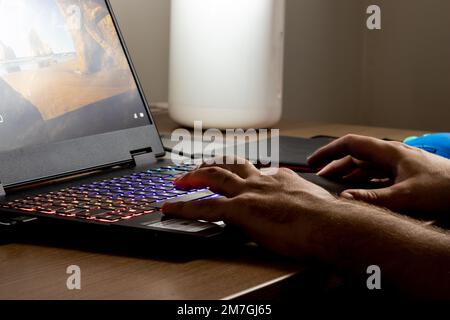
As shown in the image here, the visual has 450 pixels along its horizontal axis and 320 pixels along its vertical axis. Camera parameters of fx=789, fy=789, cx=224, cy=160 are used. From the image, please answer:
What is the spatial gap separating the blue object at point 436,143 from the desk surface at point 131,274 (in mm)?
479

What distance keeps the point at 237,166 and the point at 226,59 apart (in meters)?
0.66

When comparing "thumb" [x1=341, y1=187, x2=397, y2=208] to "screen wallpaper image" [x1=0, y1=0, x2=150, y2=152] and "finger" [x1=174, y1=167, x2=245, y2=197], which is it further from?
"screen wallpaper image" [x1=0, y1=0, x2=150, y2=152]

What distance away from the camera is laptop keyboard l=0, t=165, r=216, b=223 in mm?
730

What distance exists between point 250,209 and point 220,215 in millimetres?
28

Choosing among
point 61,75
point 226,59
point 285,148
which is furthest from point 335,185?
point 226,59

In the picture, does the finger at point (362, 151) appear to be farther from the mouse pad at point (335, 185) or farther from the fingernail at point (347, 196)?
the fingernail at point (347, 196)

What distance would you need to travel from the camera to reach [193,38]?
1453 millimetres

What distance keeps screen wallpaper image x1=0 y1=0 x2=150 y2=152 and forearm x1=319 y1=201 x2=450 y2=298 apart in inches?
16.1

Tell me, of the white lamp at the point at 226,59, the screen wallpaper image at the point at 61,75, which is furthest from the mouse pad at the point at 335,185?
the white lamp at the point at 226,59

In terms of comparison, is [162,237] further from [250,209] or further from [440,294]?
[440,294]

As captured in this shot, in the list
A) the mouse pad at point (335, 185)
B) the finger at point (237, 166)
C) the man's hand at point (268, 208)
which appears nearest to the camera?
the man's hand at point (268, 208)

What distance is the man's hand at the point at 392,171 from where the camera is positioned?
0.84 meters

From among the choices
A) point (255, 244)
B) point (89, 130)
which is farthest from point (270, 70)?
point (255, 244)

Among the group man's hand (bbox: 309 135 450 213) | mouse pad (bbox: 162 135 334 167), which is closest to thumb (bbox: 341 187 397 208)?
man's hand (bbox: 309 135 450 213)
